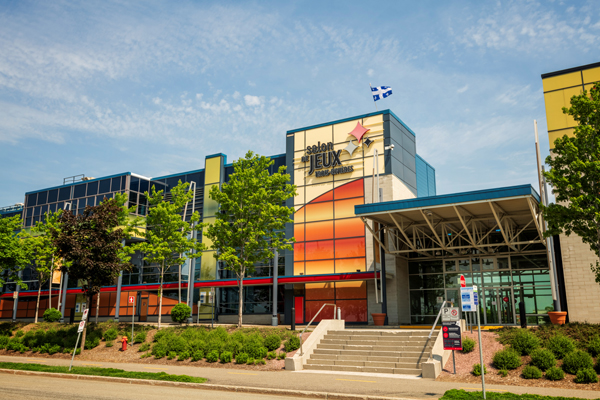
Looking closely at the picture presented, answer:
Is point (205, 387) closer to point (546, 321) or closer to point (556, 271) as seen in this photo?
point (556, 271)

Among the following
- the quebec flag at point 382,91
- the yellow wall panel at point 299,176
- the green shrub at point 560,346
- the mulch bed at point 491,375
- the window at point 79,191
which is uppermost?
the quebec flag at point 382,91

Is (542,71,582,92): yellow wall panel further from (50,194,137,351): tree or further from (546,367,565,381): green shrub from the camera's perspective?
(50,194,137,351): tree

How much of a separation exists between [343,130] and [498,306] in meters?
15.7

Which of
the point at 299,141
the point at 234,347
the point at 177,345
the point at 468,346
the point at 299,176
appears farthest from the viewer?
the point at 299,141

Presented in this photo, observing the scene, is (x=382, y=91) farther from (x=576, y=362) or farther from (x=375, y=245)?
(x=576, y=362)

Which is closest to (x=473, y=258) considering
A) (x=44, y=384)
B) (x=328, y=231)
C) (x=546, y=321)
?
(x=546, y=321)

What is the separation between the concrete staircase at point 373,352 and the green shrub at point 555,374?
163 inches

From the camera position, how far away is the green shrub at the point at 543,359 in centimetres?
1455

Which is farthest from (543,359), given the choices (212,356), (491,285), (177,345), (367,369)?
(177,345)

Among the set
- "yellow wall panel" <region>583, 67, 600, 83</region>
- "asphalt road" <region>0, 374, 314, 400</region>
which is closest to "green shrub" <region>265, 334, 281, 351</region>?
"asphalt road" <region>0, 374, 314, 400</region>

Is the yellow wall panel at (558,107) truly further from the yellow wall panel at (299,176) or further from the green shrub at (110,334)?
the green shrub at (110,334)

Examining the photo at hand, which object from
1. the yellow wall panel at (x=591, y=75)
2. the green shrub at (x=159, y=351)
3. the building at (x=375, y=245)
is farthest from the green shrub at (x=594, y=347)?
the green shrub at (x=159, y=351)

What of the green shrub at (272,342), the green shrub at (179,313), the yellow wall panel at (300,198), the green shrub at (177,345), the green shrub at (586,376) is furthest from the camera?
the yellow wall panel at (300,198)

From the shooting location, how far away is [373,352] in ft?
60.6
